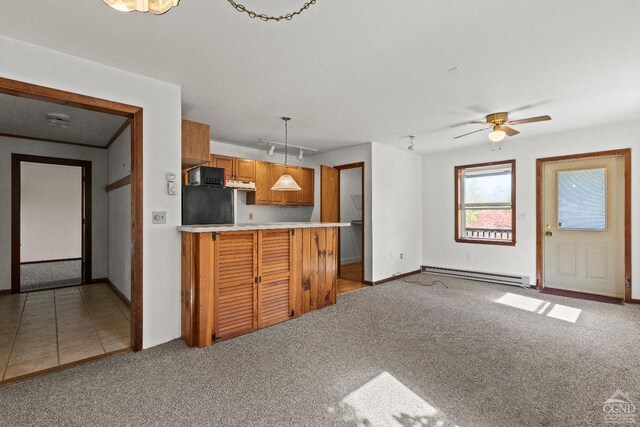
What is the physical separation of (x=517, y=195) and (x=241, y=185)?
475cm

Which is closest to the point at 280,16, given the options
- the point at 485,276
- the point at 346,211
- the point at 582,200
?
the point at 582,200

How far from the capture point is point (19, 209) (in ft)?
15.1

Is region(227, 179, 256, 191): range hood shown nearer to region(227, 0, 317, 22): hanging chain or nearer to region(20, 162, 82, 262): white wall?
region(227, 0, 317, 22): hanging chain

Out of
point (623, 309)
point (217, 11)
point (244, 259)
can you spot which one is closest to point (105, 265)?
point (244, 259)

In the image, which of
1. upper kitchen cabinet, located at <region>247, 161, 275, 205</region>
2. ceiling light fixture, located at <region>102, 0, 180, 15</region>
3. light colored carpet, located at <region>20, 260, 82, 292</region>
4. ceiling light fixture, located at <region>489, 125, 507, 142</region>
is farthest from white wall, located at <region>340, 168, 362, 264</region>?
ceiling light fixture, located at <region>102, 0, 180, 15</region>

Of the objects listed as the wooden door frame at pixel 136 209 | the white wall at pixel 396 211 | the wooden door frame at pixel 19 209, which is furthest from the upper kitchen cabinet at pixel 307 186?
the wooden door frame at pixel 19 209

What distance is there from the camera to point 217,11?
1848 mm

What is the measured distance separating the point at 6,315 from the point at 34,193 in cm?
494

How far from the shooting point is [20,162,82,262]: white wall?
22.7 ft

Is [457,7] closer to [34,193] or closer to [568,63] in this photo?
[568,63]

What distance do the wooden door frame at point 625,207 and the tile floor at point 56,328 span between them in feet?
19.0

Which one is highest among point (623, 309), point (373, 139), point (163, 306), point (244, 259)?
point (373, 139)

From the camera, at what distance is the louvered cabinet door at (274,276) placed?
3145mm

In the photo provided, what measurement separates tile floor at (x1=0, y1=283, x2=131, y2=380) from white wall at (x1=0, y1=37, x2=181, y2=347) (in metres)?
0.46
